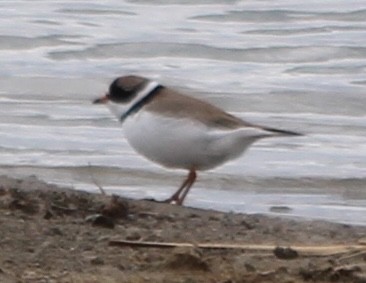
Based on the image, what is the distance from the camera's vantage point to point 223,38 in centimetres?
1433

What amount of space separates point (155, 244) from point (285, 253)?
1.81 ft

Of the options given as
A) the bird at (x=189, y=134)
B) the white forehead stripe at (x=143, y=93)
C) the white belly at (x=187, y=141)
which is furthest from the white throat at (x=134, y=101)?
the white belly at (x=187, y=141)

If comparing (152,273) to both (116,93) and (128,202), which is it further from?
(116,93)

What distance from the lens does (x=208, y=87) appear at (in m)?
12.6

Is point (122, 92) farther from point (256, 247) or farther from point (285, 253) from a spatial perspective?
point (285, 253)

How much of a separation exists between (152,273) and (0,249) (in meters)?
0.66

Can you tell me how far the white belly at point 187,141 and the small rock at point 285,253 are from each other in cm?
A: 154

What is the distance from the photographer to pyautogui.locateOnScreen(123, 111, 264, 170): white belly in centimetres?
788

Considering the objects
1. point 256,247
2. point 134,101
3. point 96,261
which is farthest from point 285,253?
point 134,101

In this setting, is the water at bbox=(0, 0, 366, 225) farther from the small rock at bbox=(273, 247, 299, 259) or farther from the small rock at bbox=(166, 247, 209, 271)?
the small rock at bbox=(166, 247, 209, 271)

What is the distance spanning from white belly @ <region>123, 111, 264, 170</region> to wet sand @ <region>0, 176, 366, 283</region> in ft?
0.91

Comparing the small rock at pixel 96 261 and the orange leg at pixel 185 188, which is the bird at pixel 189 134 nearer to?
the orange leg at pixel 185 188

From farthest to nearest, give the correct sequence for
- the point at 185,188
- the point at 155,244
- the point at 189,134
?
the point at 185,188, the point at 189,134, the point at 155,244

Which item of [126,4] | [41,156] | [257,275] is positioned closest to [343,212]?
[41,156]
